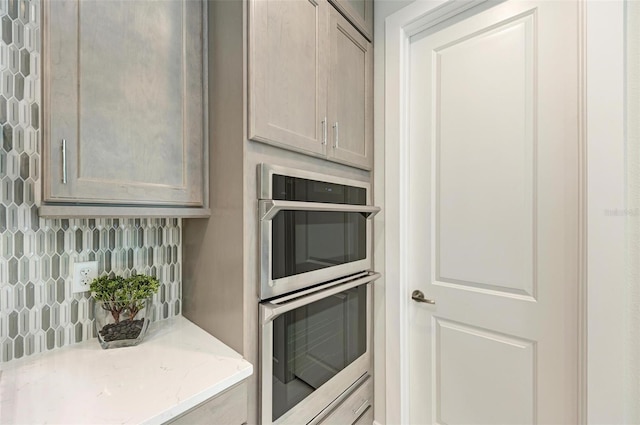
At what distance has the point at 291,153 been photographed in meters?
1.16

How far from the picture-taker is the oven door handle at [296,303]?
0.99 metres

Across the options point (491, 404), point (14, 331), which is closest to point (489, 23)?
point (491, 404)

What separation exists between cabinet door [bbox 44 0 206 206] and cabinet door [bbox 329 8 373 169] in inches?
22.1

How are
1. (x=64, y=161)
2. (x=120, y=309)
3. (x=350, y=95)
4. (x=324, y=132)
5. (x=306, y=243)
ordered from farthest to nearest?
(x=350, y=95) → (x=324, y=132) → (x=306, y=243) → (x=120, y=309) → (x=64, y=161)

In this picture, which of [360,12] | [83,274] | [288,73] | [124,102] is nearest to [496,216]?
[288,73]

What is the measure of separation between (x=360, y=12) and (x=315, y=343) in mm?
1608

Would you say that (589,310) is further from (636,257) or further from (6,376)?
(6,376)

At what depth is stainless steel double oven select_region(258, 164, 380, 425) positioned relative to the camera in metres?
1.02

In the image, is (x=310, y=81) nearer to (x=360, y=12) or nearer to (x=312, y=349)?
(x=360, y=12)

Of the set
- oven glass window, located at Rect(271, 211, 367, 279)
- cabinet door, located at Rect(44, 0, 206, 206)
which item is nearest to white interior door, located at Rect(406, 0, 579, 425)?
oven glass window, located at Rect(271, 211, 367, 279)

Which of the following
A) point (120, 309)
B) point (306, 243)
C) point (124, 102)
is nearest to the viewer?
point (124, 102)

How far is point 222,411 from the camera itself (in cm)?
86

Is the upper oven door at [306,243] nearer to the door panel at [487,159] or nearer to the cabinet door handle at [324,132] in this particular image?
the cabinet door handle at [324,132]

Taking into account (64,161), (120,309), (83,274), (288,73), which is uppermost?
(288,73)
